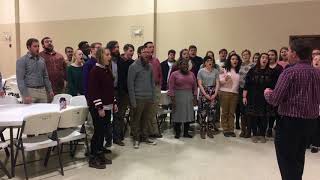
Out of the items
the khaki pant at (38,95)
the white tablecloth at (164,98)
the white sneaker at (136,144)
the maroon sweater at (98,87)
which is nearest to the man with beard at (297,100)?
the maroon sweater at (98,87)

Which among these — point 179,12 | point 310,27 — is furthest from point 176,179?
point 179,12

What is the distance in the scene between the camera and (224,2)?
840 cm

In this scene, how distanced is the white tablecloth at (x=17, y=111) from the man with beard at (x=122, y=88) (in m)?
1.13

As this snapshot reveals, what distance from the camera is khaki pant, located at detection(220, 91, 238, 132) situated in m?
6.13

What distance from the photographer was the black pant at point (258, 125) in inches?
232

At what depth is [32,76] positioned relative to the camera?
505cm

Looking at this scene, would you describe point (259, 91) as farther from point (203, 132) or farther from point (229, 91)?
point (203, 132)

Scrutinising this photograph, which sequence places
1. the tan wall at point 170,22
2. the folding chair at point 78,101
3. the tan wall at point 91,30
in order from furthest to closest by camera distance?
1. the tan wall at point 91,30
2. the tan wall at point 170,22
3. the folding chair at point 78,101

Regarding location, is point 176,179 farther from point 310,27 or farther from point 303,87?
point 310,27

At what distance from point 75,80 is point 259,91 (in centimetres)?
285

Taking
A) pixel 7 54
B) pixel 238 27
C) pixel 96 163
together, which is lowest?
pixel 96 163

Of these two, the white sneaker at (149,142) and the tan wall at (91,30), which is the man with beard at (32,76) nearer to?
the white sneaker at (149,142)

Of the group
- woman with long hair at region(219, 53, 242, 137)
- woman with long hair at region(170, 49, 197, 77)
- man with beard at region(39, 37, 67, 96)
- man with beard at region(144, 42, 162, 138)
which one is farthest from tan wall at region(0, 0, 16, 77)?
woman with long hair at region(219, 53, 242, 137)

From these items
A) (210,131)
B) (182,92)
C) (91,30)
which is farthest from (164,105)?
(91,30)
